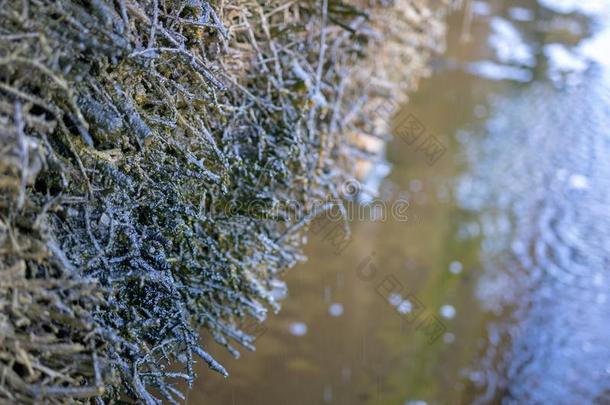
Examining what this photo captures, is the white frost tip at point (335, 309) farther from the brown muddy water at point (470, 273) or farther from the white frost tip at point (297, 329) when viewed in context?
the white frost tip at point (297, 329)

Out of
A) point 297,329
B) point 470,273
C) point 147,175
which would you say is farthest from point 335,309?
point 147,175

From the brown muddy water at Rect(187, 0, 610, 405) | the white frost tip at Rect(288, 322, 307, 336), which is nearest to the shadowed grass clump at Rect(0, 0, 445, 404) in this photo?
the white frost tip at Rect(288, 322, 307, 336)

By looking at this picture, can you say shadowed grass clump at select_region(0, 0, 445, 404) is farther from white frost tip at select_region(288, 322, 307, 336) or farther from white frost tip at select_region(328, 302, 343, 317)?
white frost tip at select_region(328, 302, 343, 317)

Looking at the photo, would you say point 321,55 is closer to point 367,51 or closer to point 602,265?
point 367,51

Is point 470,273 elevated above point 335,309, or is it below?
below

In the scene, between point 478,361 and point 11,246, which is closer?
point 11,246

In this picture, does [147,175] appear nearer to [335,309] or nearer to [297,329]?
[297,329]

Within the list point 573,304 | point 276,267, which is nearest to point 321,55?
point 276,267
